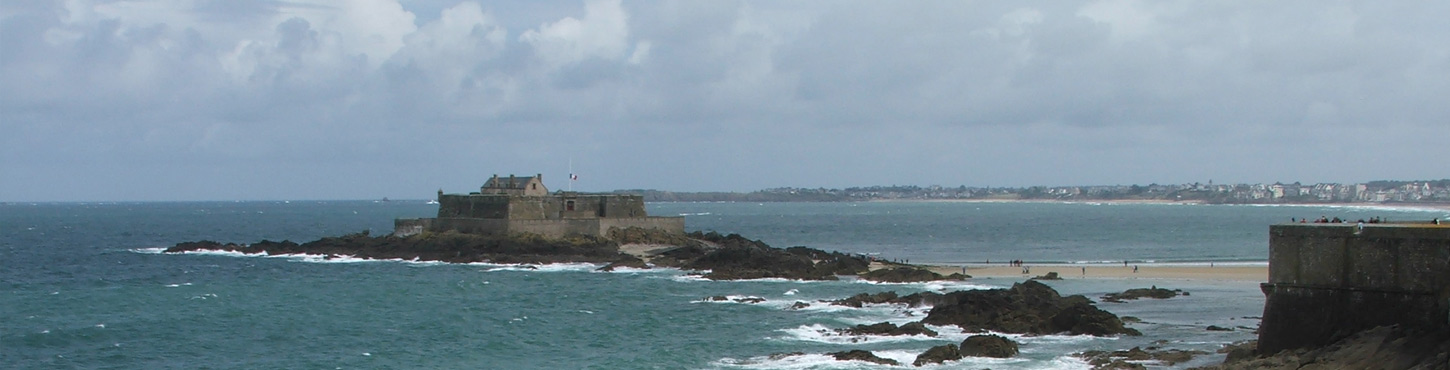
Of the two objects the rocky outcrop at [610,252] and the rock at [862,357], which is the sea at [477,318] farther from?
the rocky outcrop at [610,252]

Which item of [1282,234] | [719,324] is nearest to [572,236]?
[719,324]

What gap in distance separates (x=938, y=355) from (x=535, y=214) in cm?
4120

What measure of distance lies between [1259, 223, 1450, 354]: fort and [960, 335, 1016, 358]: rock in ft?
17.4

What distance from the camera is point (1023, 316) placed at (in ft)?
108

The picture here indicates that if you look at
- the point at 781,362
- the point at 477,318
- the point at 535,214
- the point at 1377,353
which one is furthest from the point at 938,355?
the point at 535,214

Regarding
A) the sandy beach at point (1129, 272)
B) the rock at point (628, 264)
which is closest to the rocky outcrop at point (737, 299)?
the rock at point (628, 264)

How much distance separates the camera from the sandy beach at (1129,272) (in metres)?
51.8

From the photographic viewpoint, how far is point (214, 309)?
134 feet

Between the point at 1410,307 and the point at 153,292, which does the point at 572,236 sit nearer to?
the point at 153,292

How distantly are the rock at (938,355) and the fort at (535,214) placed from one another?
3954cm

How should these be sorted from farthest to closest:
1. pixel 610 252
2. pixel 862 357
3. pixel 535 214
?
pixel 535 214 < pixel 610 252 < pixel 862 357

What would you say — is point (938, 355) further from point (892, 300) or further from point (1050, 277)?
point (1050, 277)

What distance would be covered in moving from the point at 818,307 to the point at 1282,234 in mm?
17316

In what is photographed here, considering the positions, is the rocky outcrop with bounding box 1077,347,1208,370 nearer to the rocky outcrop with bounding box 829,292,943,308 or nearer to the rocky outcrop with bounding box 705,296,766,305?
the rocky outcrop with bounding box 829,292,943,308
